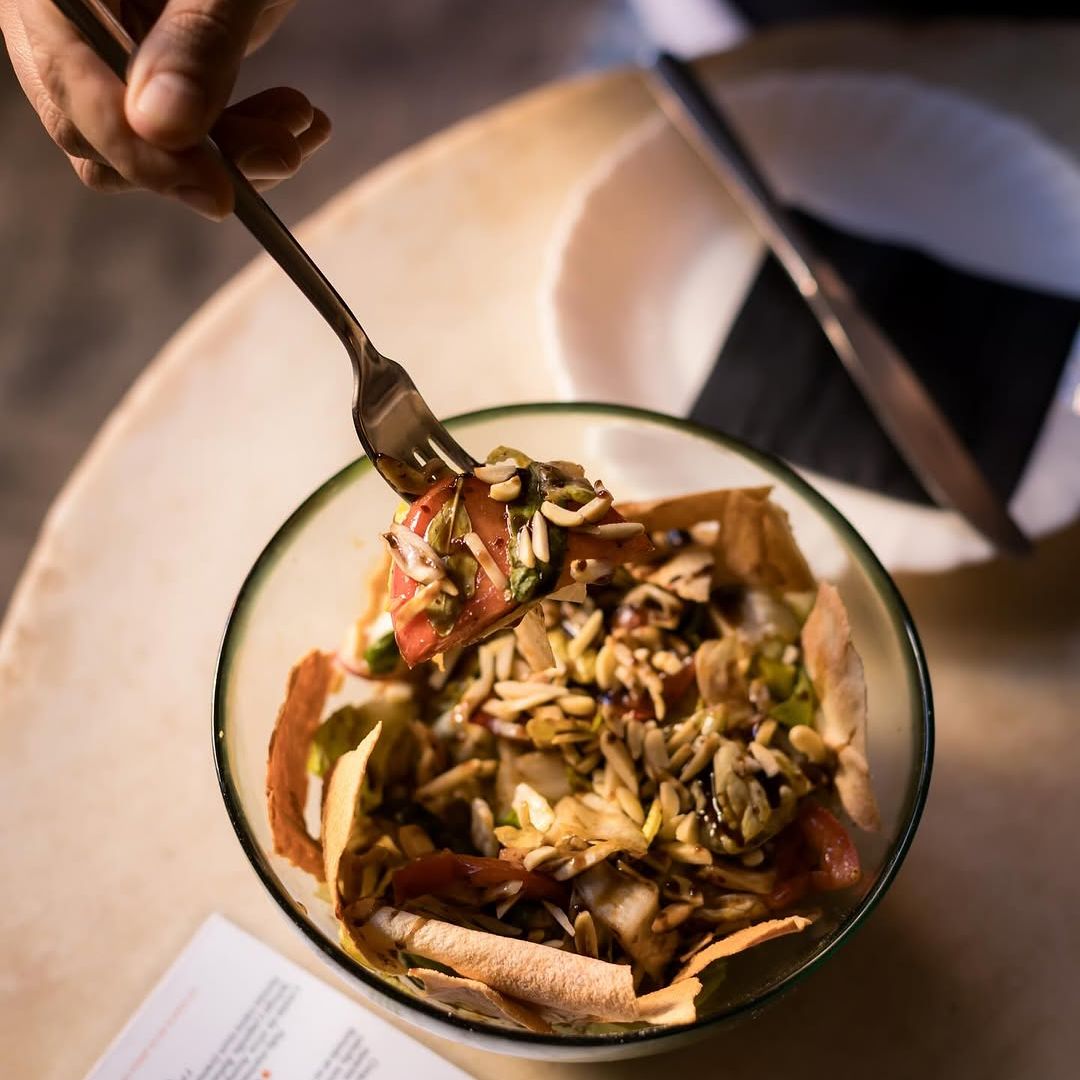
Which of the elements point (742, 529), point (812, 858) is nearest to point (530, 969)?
point (812, 858)

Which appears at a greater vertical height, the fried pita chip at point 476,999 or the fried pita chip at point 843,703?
the fried pita chip at point 476,999

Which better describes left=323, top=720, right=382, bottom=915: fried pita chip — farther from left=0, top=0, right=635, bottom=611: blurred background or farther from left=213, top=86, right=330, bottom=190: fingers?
left=0, top=0, right=635, bottom=611: blurred background

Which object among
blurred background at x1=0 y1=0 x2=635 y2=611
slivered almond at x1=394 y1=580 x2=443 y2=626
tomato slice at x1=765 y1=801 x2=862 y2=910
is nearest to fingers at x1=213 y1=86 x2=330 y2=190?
slivered almond at x1=394 y1=580 x2=443 y2=626

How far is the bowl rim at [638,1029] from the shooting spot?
2.28 feet

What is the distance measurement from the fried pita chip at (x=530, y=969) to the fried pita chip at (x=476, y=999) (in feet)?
0.03

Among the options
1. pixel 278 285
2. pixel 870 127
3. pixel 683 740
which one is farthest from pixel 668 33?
pixel 683 740

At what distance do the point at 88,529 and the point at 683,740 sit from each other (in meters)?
0.63

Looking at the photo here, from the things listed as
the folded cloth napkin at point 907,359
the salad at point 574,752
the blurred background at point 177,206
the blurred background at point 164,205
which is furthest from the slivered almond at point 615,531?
the blurred background at point 164,205

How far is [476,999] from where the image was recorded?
2.38 ft

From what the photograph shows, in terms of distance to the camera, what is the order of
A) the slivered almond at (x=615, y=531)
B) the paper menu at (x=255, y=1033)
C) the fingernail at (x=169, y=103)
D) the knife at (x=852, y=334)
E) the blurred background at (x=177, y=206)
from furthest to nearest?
1. the blurred background at (x=177, y=206)
2. the knife at (x=852, y=334)
3. the paper menu at (x=255, y=1033)
4. the slivered almond at (x=615, y=531)
5. the fingernail at (x=169, y=103)

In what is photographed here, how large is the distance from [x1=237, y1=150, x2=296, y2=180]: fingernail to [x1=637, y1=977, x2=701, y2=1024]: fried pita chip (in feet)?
1.99

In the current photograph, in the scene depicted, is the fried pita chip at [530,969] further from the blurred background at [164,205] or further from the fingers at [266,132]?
the blurred background at [164,205]

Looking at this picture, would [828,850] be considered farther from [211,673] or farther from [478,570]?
[211,673]

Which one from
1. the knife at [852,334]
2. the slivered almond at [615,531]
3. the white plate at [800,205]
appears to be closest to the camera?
the slivered almond at [615,531]
